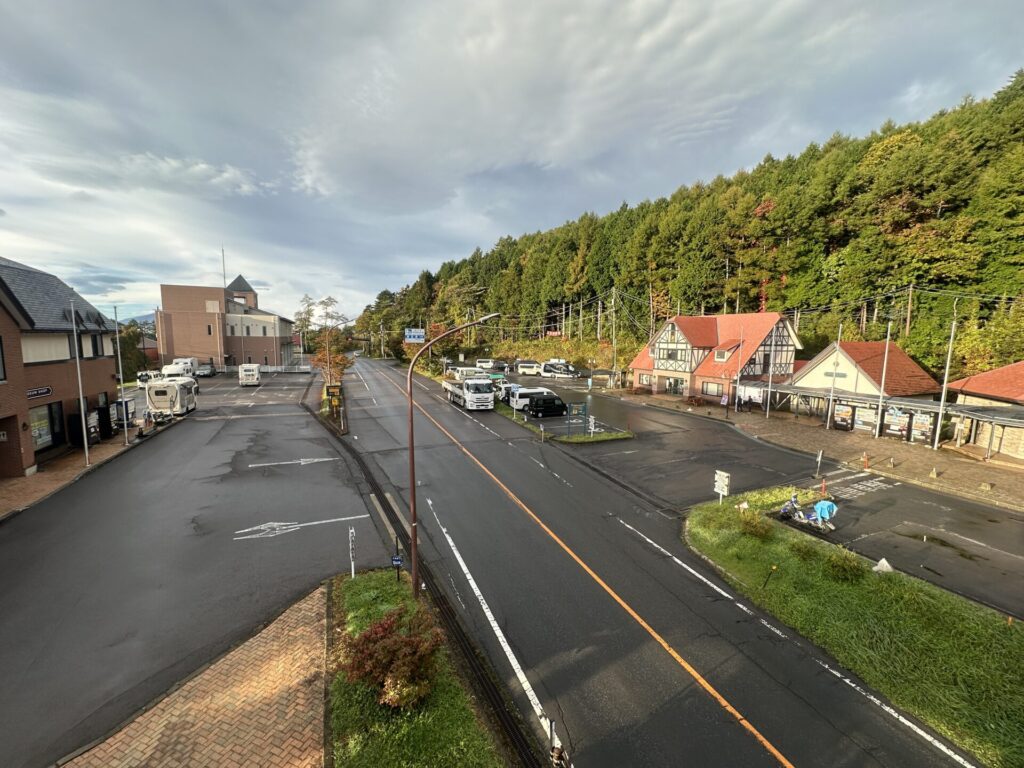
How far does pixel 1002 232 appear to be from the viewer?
114ft

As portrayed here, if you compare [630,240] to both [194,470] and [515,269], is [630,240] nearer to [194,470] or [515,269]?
[515,269]

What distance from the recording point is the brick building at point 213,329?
63.3 meters

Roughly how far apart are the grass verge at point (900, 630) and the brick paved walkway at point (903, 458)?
10.9 meters

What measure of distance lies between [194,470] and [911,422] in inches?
1590

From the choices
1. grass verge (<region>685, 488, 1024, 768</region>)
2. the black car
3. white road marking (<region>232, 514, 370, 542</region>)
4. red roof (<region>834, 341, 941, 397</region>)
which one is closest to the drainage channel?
white road marking (<region>232, 514, 370, 542</region>)

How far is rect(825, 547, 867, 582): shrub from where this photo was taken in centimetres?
1132

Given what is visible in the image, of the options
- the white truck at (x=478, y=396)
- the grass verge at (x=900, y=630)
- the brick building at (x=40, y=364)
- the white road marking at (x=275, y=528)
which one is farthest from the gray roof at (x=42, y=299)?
the grass verge at (x=900, y=630)

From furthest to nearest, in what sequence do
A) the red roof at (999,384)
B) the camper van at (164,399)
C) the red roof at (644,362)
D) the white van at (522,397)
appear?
the red roof at (644,362) < the white van at (522,397) < the camper van at (164,399) < the red roof at (999,384)

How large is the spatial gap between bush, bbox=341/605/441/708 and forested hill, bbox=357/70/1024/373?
42.5m

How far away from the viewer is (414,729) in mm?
7008

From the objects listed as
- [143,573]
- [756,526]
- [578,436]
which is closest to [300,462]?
[143,573]

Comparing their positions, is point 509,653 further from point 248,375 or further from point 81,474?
point 248,375

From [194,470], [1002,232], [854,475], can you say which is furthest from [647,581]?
[1002,232]

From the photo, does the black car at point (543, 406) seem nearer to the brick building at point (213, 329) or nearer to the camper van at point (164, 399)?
the camper van at point (164, 399)
